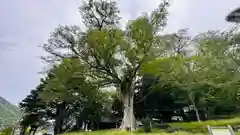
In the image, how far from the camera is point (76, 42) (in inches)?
719

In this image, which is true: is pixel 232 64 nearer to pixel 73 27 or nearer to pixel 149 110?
pixel 149 110

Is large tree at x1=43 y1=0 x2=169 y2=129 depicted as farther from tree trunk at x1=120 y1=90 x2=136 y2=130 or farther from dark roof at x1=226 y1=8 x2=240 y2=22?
dark roof at x1=226 y1=8 x2=240 y2=22

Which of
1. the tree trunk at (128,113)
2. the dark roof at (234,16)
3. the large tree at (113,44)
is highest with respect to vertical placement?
the large tree at (113,44)

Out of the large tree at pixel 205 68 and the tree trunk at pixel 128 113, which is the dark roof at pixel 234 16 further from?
the tree trunk at pixel 128 113

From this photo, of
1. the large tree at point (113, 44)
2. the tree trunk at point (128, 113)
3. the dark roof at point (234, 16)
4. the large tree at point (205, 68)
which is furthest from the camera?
the large tree at point (205, 68)

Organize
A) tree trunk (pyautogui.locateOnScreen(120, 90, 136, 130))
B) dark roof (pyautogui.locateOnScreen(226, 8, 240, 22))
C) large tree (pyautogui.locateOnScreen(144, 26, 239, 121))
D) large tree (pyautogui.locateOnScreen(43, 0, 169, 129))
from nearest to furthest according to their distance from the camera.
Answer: dark roof (pyautogui.locateOnScreen(226, 8, 240, 22))
large tree (pyautogui.locateOnScreen(43, 0, 169, 129))
tree trunk (pyautogui.locateOnScreen(120, 90, 136, 130))
large tree (pyautogui.locateOnScreen(144, 26, 239, 121))

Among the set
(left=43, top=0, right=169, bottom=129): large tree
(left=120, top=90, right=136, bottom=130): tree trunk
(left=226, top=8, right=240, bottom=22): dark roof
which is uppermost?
(left=43, top=0, right=169, bottom=129): large tree

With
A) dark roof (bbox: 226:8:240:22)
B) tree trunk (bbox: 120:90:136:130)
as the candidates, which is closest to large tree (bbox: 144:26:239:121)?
tree trunk (bbox: 120:90:136:130)

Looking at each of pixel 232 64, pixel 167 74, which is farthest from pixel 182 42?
pixel 232 64

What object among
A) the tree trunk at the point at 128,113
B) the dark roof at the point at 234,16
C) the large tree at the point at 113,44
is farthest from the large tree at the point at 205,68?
the dark roof at the point at 234,16

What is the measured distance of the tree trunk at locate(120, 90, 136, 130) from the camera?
18.1 m

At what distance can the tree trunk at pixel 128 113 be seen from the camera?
18062 mm

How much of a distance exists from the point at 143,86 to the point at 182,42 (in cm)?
756

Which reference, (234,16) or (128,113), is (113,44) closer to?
(128,113)
